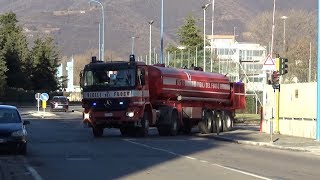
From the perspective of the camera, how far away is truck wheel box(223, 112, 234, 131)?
39531 millimetres

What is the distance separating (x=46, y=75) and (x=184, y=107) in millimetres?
74124

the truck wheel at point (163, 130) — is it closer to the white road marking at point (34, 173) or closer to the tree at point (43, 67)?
the white road marking at point (34, 173)

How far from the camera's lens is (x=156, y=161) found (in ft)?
66.3

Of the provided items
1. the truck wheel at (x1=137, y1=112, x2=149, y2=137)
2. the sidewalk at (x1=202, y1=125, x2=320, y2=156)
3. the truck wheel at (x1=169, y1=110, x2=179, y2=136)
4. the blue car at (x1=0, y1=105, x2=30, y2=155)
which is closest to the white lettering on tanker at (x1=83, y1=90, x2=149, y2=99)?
the truck wheel at (x1=137, y1=112, x2=149, y2=137)

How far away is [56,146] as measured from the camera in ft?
85.5

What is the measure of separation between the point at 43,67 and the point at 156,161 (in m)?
89.1

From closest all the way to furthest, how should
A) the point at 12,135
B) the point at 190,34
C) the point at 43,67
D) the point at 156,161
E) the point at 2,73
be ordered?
the point at 156,161
the point at 12,135
the point at 2,73
the point at 190,34
the point at 43,67

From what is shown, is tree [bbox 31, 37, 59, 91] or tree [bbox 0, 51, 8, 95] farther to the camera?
tree [bbox 31, 37, 59, 91]

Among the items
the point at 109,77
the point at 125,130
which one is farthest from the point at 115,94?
the point at 125,130

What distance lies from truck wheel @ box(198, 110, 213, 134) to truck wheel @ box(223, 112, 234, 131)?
2.08 meters

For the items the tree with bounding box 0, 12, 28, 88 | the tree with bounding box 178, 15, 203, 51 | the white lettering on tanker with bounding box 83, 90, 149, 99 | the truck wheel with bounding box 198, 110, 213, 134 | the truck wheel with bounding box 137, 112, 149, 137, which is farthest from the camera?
the tree with bounding box 178, 15, 203, 51

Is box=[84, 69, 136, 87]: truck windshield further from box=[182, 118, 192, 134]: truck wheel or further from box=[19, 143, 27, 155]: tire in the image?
box=[19, 143, 27, 155]: tire

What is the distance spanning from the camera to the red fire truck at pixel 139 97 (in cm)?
3155

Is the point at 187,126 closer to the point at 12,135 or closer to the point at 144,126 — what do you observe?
the point at 144,126
